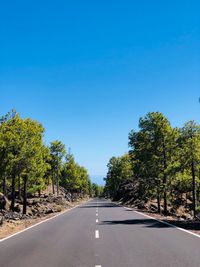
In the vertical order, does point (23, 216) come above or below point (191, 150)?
below

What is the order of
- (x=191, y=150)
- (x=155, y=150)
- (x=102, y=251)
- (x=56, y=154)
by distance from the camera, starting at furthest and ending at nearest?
1. (x=56, y=154)
2. (x=155, y=150)
3. (x=191, y=150)
4. (x=102, y=251)

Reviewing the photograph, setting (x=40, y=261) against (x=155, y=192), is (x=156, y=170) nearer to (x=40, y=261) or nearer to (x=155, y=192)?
(x=155, y=192)

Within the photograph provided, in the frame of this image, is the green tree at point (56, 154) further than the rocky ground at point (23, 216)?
Yes

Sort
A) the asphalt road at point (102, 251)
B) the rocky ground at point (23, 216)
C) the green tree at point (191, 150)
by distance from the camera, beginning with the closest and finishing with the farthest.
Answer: the asphalt road at point (102, 251)
the rocky ground at point (23, 216)
the green tree at point (191, 150)

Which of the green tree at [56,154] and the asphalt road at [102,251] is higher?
the green tree at [56,154]

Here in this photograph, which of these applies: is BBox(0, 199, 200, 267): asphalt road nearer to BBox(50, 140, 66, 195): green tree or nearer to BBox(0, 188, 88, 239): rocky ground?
BBox(0, 188, 88, 239): rocky ground

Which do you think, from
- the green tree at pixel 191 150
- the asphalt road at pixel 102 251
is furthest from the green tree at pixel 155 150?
the asphalt road at pixel 102 251

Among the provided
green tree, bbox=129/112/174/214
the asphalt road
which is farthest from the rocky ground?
green tree, bbox=129/112/174/214

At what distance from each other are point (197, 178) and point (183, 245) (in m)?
20.7

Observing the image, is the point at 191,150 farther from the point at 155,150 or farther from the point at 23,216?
the point at 23,216

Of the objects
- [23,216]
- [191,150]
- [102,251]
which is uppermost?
[191,150]

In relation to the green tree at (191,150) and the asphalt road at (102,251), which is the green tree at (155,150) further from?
the asphalt road at (102,251)

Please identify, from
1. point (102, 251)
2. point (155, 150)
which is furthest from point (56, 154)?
point (102, 251)

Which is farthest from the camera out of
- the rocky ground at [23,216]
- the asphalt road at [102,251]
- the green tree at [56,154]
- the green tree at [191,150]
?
the green tree at [56,154]
